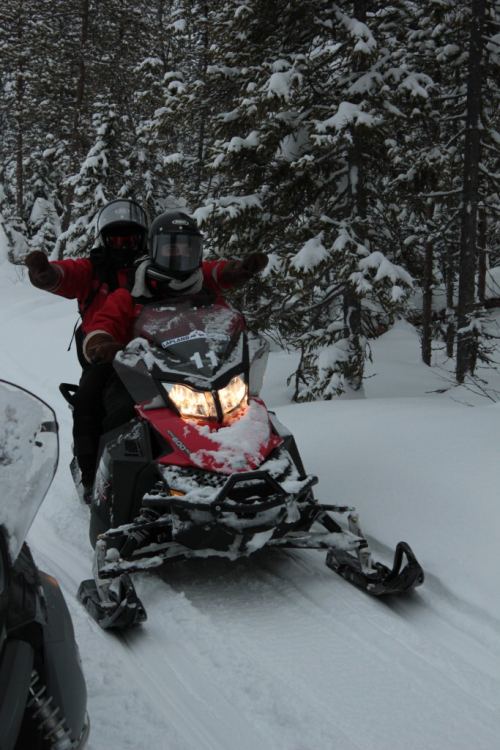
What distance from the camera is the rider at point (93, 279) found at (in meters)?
4.36

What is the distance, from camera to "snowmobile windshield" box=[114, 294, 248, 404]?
3.76m

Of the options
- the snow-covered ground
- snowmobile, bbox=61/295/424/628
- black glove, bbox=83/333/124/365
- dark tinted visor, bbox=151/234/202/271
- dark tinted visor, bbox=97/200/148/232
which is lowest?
Answer: the snow-covered ground

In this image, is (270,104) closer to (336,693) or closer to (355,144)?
(355,144)

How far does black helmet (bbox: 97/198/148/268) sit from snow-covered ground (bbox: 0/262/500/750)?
1.90 meters

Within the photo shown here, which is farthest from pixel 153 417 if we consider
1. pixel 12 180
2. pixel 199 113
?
pixel 12 180

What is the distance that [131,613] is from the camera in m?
3.06

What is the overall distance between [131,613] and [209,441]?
0.92 m

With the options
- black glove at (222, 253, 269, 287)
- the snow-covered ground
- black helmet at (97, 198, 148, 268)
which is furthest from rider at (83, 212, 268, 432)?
the snow-covered ground

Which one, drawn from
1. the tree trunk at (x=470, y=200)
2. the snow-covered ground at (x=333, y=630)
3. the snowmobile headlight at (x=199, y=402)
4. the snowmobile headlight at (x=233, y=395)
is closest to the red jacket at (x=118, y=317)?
the snowmobile headlight at (x=199, y=402)

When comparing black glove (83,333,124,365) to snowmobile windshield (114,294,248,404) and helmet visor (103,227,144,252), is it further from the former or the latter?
Answer: helmet visor (103,227,144,252)

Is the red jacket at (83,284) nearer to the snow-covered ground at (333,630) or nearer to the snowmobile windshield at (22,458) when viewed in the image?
the snow-covered ground at (333,630)

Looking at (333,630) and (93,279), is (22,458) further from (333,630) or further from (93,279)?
(93,279)

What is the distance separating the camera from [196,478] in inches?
133

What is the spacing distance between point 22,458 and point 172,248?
2.91 metres
